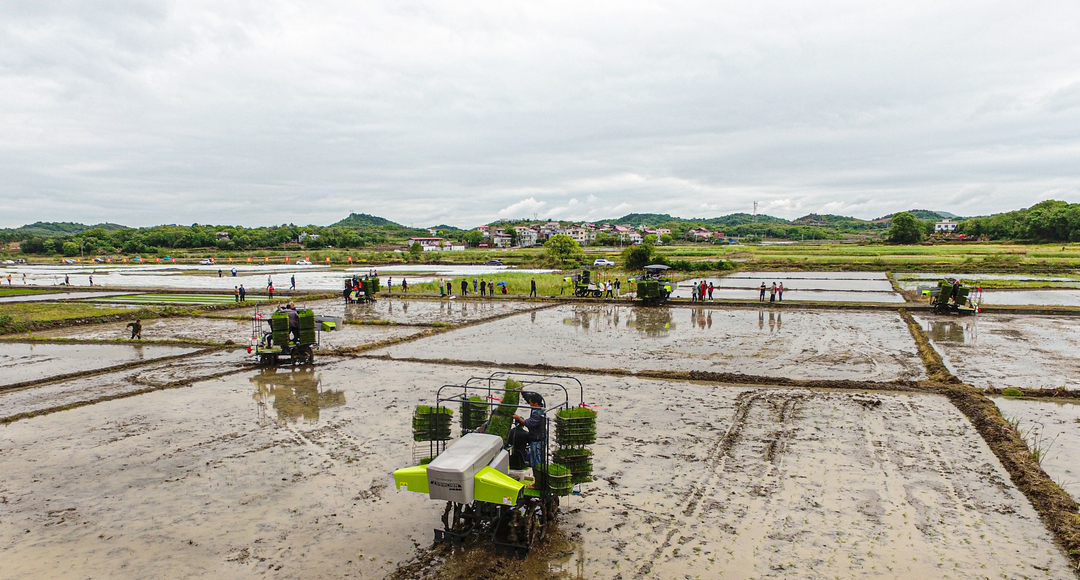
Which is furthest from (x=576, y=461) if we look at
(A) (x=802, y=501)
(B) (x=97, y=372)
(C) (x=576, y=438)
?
(B) (x=97, y=372)

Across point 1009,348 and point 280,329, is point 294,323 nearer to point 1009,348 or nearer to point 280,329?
point 280,329

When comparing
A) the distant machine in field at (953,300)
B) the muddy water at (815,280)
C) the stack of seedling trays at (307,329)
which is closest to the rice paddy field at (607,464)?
the stack of seedling trays at (307,329)

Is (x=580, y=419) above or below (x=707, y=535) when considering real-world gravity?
above

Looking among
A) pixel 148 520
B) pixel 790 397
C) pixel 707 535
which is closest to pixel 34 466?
pixel 148 520

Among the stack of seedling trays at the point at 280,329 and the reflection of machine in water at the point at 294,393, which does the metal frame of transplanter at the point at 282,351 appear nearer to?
the stack of seedling trays at the point at 280,329

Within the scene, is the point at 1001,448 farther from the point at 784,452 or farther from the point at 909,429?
the point at 784,452

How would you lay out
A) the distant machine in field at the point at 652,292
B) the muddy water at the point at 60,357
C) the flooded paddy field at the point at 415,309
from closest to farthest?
the muddy water at the point at 60,357 → the flooded paddy field at the point at 415,309 → the distant machine in field at the point at 652,292
